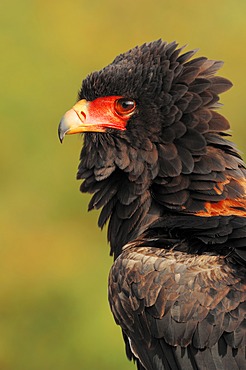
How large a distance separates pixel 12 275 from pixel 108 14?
290 inches

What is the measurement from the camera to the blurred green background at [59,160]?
14.1m

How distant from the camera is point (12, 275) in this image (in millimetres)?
14805

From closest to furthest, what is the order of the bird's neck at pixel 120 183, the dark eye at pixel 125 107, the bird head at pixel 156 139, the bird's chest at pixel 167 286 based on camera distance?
the bird's chest at pixel 167 286, the bird head at pixel 156 139, the bird's neck at pixel 120 183, the dark eye at pixel 125 107

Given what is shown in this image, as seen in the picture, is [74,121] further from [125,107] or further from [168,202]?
[168,202]

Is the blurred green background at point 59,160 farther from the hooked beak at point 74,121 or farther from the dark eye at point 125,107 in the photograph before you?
the dark eye at point 125,107

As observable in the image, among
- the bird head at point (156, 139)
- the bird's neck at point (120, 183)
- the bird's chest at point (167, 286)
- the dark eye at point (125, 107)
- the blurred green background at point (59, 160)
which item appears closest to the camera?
the bird's chest at point (167, 286)

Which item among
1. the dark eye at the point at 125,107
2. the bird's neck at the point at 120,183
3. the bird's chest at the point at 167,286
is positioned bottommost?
the bird's chest at the point at 167,286

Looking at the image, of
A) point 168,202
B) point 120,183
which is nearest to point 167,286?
point 168,202

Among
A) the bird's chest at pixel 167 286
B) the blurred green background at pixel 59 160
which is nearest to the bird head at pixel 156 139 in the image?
the bird's chest at pixel 167 286

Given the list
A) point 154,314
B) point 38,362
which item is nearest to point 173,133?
point 154,314

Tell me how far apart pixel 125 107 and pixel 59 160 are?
381 inches

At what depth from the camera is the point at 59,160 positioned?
16797 millimetres

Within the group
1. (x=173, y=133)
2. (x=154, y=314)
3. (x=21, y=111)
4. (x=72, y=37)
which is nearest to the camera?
(x=154, y=314)

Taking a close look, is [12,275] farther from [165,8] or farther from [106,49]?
[165,8]
